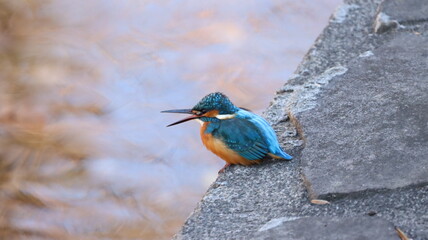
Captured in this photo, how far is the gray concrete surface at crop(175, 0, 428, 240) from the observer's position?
211 cm

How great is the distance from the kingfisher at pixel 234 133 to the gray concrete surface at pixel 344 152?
1.7 inches

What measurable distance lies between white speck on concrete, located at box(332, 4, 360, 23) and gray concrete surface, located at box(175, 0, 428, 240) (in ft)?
0.68

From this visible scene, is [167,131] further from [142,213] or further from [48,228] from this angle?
[48,228]

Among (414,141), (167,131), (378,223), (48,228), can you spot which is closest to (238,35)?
(167,131)

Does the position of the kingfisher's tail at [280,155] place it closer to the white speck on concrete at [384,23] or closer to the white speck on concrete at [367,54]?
the white speck on concrete at [367,54]

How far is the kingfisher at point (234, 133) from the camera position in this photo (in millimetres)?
2451

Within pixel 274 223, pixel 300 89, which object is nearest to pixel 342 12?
pixel 300 89

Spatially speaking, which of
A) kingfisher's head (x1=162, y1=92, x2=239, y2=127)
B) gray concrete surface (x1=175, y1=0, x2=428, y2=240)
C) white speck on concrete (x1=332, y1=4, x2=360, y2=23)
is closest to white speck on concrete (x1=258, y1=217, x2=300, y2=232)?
gray concrete surface (x1=175, y1=0, x2=428, y2=240)

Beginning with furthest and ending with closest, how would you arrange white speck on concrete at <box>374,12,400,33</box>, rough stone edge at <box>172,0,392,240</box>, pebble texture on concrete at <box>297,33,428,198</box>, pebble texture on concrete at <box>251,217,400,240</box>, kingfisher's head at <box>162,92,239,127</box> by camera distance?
white speck on concrete at <box>374,12,400,33</box> → rough stone edge at <box>172,0,392,240</box> → kingfisher's head at <box>162,92,239,127</box> → pebble texture on concrete at <box>297,33,428,198</box> → pebble texture on concrete at <box>251,217,400,240</box>

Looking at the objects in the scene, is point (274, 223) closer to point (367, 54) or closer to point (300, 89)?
point (300, 89)

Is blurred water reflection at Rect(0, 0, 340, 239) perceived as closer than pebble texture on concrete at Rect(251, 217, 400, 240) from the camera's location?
No

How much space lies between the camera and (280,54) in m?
4.16

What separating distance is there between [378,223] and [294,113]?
0.71 metres

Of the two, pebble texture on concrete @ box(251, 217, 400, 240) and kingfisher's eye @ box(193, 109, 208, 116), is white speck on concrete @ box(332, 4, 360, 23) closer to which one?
kingfisher's eye @ box(193, 109, 208, 116)
